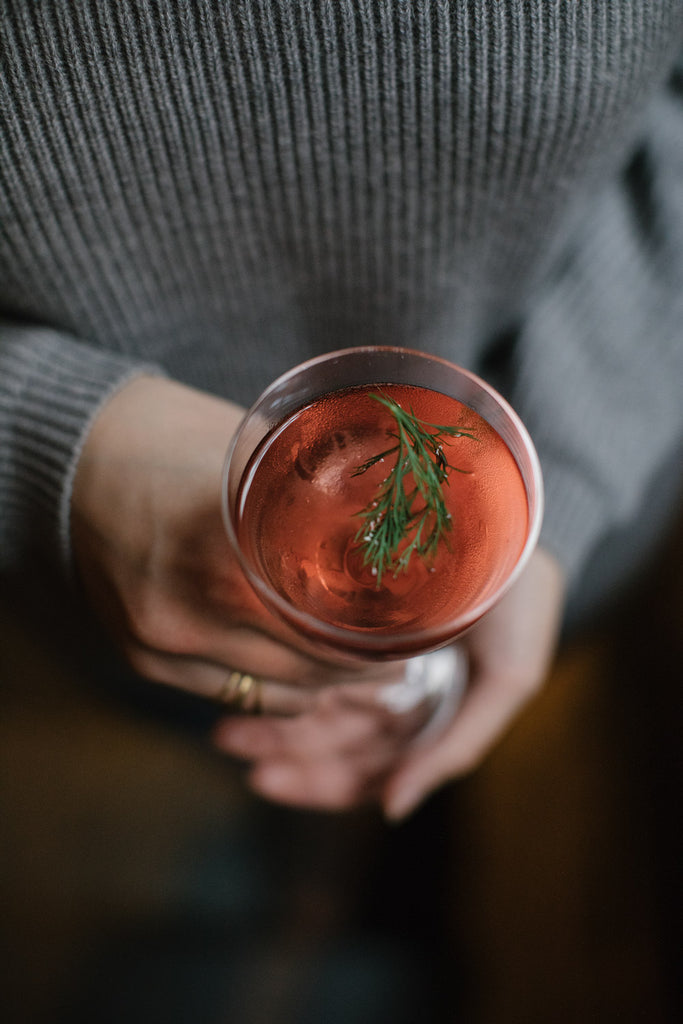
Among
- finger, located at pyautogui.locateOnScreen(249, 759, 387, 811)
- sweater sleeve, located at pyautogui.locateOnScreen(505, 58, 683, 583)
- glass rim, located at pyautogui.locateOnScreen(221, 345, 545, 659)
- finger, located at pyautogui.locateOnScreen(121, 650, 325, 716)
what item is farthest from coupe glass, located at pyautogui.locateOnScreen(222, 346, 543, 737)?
finger, located at pyautogui.locateOnScreen(249, 759, 387, 811)

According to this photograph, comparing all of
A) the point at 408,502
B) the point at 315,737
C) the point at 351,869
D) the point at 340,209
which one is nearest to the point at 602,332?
the point at 340,209

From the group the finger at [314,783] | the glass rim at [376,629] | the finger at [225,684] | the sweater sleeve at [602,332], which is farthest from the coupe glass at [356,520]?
the finger at [314,783]

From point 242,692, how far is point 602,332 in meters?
0.51

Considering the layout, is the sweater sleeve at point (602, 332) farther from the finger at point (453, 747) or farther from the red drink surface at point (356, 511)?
the red drink surface at point (356, 511)

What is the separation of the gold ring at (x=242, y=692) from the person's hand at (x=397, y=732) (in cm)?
11

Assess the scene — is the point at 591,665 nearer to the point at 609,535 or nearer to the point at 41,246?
the point at 609,535

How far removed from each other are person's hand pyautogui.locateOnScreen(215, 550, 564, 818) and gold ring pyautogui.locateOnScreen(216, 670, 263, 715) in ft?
0.35

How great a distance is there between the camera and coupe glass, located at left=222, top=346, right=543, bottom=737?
0.45 meters

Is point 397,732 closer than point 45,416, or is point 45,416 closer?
point 45,416

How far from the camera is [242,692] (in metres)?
0.65

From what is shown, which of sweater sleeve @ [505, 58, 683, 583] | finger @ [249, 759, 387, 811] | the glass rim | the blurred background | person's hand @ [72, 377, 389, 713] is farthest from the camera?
the blurred background

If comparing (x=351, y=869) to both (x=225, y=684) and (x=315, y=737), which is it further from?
(x=225, y=684)

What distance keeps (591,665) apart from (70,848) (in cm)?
79

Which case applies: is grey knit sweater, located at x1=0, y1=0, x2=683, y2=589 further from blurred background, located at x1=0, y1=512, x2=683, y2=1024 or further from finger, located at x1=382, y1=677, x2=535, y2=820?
blurred background, located at x1=0, y1=512, x2=683, y2=1024
